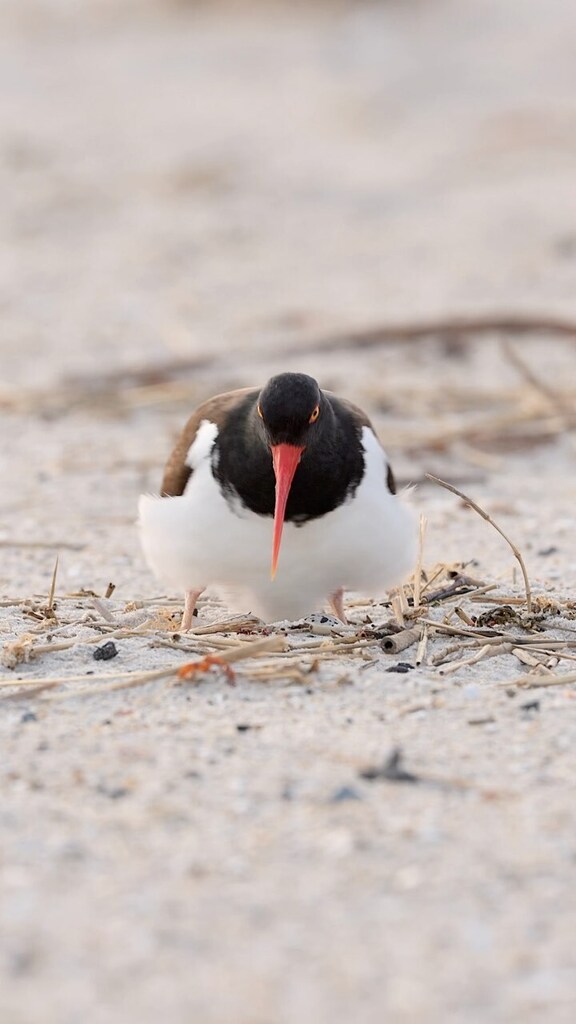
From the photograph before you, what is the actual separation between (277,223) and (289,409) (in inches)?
413

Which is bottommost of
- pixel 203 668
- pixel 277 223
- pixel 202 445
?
pixel 277 223

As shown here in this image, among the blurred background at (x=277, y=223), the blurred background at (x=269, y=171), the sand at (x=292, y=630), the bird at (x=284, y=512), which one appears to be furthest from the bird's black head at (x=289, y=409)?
the blurred background at (x=269, y=171)

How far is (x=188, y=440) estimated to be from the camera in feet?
16.8

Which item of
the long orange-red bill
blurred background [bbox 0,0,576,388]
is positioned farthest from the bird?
blurred background [bbox 0,0,576,388]

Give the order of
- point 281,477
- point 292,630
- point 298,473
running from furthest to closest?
point 292,630, point 298,473, point 281,477

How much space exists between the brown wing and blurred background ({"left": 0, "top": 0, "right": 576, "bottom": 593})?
1.08 m

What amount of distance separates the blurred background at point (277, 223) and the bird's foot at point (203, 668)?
2177 mm

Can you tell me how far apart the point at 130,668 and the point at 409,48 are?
67.4 ft

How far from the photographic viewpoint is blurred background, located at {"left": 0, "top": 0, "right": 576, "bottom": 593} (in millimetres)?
8875

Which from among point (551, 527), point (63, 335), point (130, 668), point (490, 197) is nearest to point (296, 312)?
point (63, 335)

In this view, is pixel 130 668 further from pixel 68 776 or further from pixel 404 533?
pixel 404 533

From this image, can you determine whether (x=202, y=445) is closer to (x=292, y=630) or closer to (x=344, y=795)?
(x=292, y=630)

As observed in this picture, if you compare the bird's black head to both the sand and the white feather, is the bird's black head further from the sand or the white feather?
the sand

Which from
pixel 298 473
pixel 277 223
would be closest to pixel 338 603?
pixel 298 473
